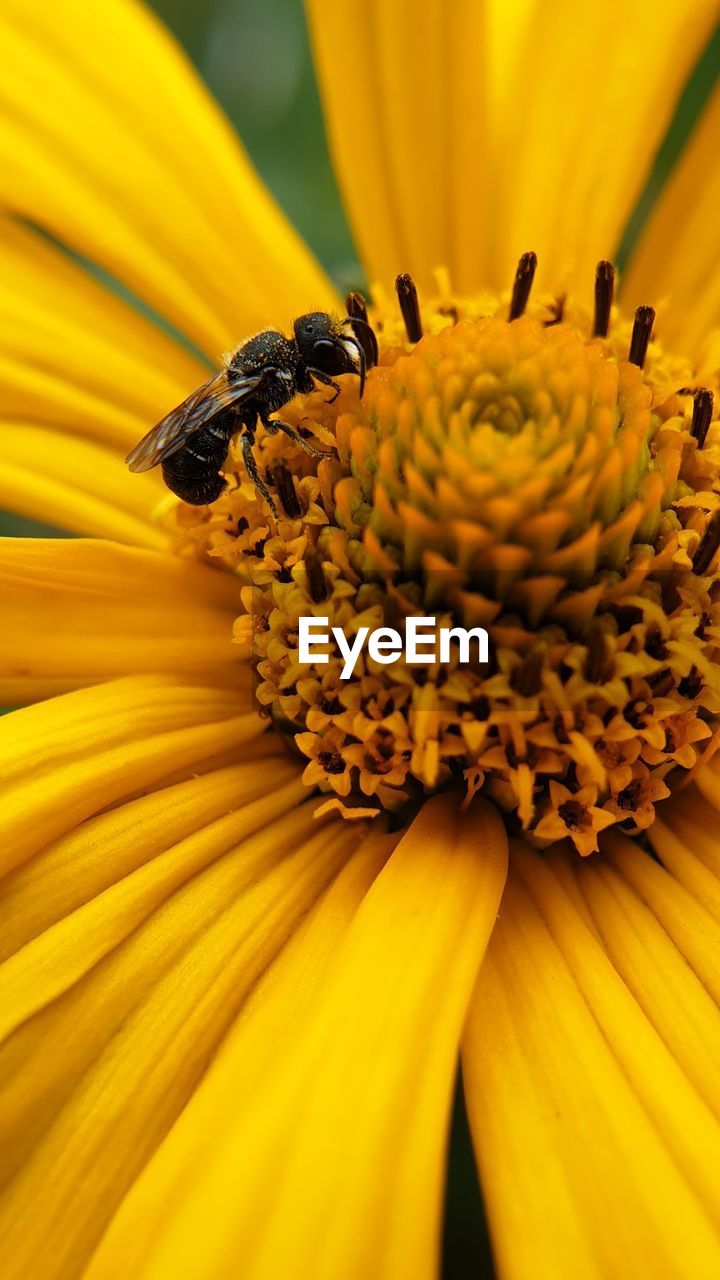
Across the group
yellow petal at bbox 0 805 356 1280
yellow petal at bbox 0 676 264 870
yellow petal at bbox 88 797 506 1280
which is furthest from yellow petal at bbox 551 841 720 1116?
yellow petal at bbox 0 676 264 870

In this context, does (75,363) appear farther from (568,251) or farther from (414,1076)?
(414,1076)

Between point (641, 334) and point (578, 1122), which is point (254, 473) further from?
point (578, 1122)

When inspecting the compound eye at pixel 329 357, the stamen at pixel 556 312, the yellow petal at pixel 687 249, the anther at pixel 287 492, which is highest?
the yellow petal at pixel 687 249

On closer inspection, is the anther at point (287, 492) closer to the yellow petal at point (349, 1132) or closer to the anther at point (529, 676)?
the anther at point (529, 676)

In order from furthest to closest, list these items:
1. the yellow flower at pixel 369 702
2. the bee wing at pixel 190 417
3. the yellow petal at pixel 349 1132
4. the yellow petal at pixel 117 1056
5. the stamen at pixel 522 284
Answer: the stamen at pixel 522 284 → the bee wing at pixel 190 417 → the yellow petal at pixel 117 1056 → the yellow flower at pixel 369 702 → the yellow petal at pixel 349 1132

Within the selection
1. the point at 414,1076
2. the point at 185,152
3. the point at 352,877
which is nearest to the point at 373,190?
the point at 185,152

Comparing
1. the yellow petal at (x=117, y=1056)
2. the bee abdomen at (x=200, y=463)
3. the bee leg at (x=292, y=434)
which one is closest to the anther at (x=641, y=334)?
the bee leg at (x=292, y=434)

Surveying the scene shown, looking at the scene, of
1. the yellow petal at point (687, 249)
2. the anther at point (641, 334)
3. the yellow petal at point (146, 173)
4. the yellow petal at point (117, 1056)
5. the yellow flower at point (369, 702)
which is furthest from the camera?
the yellow petal at point (687, 249)
